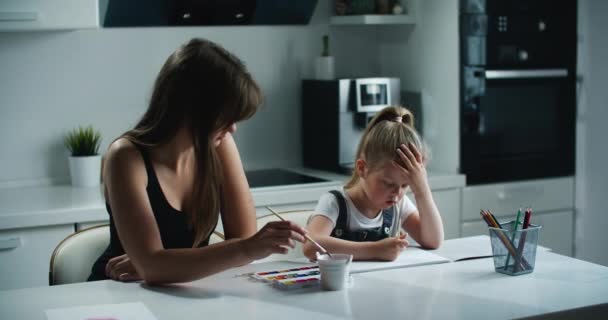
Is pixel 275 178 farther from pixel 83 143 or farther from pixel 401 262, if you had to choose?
pixel 401 262

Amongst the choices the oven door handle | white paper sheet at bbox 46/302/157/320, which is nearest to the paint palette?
white paper sheet at bbox 46/302/157/320

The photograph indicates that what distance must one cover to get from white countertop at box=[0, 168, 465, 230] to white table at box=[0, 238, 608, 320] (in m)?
0.91

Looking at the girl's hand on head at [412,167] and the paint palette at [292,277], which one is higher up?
the girl's hand on head at [412,167]

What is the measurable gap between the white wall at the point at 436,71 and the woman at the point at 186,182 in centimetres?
148

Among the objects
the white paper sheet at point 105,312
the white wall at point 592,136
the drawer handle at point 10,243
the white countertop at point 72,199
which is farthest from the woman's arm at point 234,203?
the white wall at point 592,136

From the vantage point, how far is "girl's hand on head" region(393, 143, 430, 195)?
2137mm

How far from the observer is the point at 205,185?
6.52 feet

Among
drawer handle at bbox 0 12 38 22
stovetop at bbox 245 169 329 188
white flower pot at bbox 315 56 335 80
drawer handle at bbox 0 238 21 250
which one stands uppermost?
drawer handle at bbox 0 12 38 22

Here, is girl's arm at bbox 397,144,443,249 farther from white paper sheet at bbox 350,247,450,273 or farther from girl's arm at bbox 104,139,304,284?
girl's arm at bbox 104,139,304,284

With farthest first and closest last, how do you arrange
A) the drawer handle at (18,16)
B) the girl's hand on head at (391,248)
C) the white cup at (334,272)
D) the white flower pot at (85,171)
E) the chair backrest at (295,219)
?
1. the white flower pot at (85,171)
2. the drawer handle at (18,16)
3. the chair backrest at (295,219)
4. the girl's hand on head at (391,248)
5. the white cup at (334,272)

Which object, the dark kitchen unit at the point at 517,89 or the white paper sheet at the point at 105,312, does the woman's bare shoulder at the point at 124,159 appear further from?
the dark kitchen unit at the point at 517,89

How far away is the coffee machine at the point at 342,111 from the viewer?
3.35 meters

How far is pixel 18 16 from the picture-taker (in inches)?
112

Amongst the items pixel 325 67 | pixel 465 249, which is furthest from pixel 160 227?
pixel 325 67
